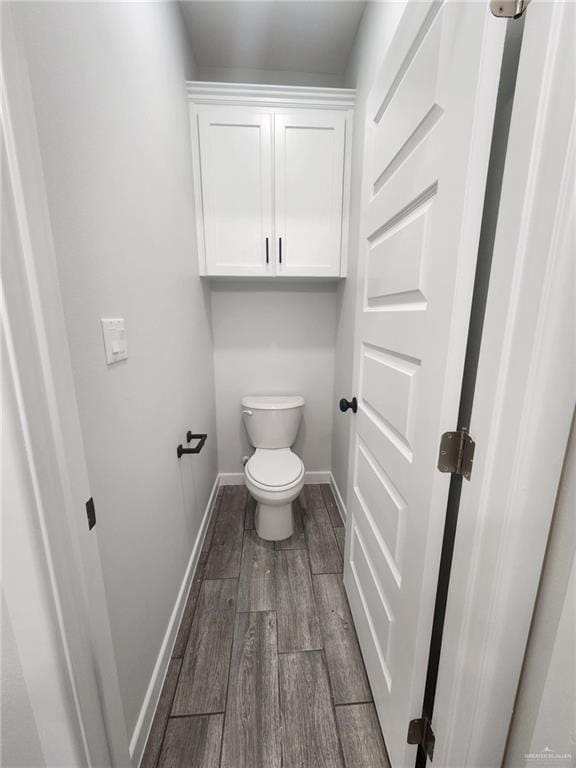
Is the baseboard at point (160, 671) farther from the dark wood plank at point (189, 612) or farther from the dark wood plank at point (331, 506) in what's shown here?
the dark wood plank at point (331, 506)

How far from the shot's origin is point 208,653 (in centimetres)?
117

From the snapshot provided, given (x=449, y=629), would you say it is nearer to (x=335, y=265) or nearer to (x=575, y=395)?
(x=575, y=395)

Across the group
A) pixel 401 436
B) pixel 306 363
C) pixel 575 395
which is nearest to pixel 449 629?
pixel 401 436

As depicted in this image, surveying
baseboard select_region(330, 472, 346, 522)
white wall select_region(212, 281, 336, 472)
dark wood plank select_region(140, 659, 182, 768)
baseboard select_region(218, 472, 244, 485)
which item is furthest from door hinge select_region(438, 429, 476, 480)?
baseboard select_region(218, 472, 244, 485)

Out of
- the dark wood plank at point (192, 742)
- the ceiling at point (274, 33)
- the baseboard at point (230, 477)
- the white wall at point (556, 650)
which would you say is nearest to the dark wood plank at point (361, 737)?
the dark wood plank at point (192, 742)

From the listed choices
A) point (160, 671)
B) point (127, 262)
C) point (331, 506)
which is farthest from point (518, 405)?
point (331, 506)

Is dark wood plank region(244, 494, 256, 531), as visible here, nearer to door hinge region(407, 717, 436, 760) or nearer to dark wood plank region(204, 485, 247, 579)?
dark wood plank region(204, 485, 247, 579)

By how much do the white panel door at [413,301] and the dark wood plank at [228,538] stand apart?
741mm

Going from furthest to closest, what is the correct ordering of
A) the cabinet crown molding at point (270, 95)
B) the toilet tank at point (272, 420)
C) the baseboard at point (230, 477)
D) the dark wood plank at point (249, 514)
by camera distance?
the baseboard at point (230, 477)
the toilet tank at point (272, 420)
the dark wood plank at point (249, 514)
the cabinet crown molding at point (270, 95)

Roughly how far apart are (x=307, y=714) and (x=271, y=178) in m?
2.31

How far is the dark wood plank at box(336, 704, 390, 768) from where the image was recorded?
0.90 m

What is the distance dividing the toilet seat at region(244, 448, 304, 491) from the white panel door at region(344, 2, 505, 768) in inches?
21.3

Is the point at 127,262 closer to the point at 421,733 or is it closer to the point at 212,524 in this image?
the point at 421,733

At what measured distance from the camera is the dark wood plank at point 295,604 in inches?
47.9
